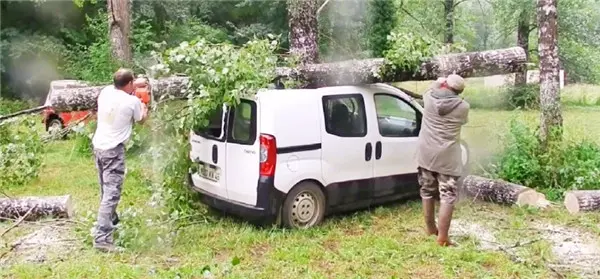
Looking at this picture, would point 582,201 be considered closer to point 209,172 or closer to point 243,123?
point 243,123

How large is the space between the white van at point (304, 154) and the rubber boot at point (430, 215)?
3.07 ft

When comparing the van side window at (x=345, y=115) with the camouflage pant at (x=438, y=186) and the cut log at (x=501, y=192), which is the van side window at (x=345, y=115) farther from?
the cut log at (x=501, y=192)

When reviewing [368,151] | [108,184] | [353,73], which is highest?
[353,73]

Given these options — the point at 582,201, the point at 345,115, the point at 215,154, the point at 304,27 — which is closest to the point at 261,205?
the point at 215,154

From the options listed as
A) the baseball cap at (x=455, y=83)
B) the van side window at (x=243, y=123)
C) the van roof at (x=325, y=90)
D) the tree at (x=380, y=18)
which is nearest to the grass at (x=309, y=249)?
the van side window at (x=243, y=123)

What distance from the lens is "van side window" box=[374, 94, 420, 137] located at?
7.26m

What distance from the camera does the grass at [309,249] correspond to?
5367 mm

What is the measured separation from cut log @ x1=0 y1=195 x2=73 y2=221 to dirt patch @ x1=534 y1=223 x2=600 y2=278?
5.44 metres

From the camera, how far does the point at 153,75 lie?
692 centimetres

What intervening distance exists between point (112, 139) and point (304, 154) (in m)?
1.98

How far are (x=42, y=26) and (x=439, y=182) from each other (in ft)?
70.4

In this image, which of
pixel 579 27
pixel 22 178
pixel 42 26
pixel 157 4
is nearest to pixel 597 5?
pixel 579 27

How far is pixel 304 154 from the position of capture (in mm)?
6508

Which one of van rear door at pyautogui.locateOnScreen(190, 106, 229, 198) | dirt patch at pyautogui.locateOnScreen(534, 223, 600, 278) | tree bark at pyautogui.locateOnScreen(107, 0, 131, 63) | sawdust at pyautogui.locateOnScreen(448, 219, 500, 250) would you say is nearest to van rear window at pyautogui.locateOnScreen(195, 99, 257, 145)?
van rear door at pyautogui.locateOnScreen(190, 106, 229, 198)
